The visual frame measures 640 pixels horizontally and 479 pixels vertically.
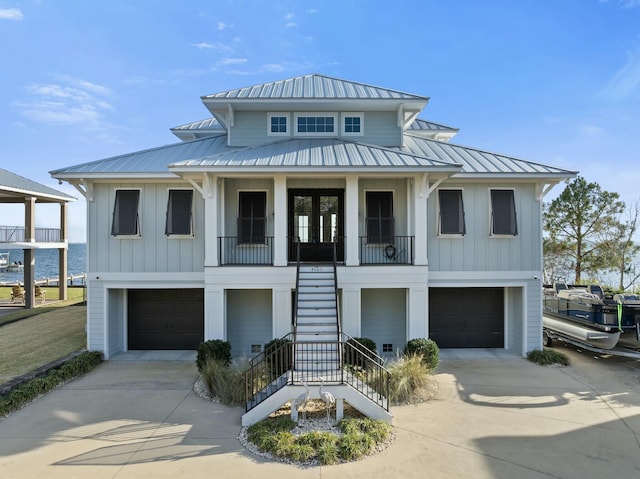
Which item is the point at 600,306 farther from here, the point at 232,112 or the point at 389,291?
the point at 232,112

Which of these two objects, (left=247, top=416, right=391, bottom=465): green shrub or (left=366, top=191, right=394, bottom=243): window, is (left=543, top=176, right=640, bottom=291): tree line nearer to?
(left=366, top=191, right=394, bottom=243): window

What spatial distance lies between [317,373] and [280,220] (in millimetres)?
4362

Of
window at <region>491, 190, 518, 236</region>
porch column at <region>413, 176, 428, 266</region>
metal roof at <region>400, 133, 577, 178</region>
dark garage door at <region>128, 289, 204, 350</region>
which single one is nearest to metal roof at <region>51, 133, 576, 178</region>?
metal roof at <region>400, 133, 577, 178</region>

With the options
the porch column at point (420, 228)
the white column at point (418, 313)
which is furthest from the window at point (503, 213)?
the white column at point (418, 313)

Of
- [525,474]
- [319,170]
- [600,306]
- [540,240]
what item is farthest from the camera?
[540,240]

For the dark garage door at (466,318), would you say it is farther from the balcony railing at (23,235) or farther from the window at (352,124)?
the balcony railing at (23,235)

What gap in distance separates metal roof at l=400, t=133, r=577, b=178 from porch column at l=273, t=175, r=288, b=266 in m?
4.55

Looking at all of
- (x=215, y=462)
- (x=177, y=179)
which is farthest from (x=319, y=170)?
(x=215, y=462)

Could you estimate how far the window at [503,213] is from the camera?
451 inches

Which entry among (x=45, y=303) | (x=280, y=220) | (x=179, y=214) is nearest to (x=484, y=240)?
(x=280, y=220)

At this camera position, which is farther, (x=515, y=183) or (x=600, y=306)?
(x=515, y=183)

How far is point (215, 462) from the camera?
19.5ft

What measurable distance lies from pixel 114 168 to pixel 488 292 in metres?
12.7

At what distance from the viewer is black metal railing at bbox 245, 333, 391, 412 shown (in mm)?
7451
